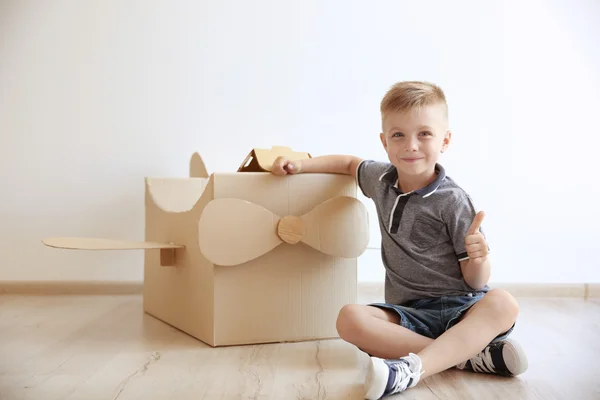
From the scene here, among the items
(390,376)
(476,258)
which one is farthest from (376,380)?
(476,258)

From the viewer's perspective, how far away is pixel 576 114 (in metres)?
1.91

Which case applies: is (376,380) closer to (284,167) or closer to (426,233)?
(426,233)

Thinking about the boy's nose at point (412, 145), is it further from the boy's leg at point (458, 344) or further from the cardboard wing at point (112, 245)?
the cardboard wing at point (112, 245)

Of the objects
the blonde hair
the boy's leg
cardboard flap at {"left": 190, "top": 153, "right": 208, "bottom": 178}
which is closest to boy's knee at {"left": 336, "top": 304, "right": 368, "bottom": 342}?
the boy's leg

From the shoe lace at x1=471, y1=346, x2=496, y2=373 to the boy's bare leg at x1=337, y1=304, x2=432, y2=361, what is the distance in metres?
0.08

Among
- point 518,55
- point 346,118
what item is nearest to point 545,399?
point 346,118

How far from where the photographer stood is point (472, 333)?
106 cm

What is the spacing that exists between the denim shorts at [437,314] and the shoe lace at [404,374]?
0.15 meters

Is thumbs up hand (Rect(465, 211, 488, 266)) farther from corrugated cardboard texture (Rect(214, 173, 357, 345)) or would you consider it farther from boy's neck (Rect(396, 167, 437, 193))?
corrugated cardboard texture (Rect(214, 173, 357, 345))

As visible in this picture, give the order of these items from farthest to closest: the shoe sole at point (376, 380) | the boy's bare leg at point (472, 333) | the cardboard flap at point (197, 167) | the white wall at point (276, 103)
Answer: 1. the white wall at point (276, 103)
2. the cardboard flap at point (197, 167)
3. the boy's bare leg at point (472, 333)
4. the shoe sole at point (376, 380)

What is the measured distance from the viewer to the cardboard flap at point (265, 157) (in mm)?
1300

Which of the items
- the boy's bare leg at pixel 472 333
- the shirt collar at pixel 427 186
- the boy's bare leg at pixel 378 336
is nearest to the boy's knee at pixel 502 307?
the boy's bare leg at pixel 472 333

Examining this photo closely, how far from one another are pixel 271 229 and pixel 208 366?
28 centimetres

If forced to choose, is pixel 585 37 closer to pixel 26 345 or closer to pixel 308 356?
pixel 308 356
